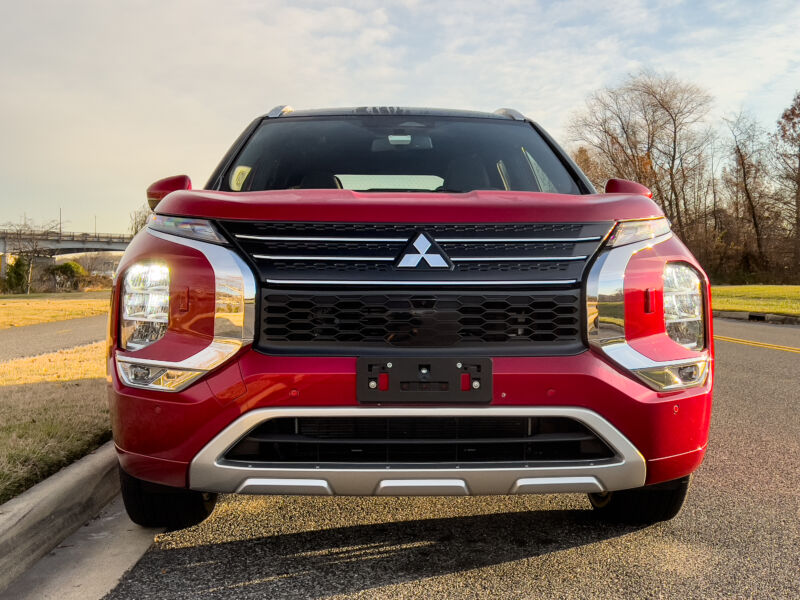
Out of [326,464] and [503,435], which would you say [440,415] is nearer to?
[503,435]

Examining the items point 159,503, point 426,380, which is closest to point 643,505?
point 426,380

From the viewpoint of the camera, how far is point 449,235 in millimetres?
2498

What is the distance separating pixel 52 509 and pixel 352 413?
1.44m

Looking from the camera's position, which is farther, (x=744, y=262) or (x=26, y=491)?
(x=744, y=262)

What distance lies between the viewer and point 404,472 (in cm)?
242

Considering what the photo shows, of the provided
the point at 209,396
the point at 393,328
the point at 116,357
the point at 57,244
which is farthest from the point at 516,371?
the point at 57,244

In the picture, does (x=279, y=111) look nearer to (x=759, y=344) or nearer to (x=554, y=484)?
(x=554, y=484)

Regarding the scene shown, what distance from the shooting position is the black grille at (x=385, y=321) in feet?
7.98

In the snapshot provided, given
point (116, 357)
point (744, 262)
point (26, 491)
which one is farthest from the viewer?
point (744, 262)

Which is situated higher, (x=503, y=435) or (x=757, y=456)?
(x=503, y=435)

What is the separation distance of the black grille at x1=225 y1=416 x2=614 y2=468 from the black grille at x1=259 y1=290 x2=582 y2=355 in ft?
0.79

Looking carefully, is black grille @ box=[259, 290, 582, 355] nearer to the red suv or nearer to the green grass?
the red suv

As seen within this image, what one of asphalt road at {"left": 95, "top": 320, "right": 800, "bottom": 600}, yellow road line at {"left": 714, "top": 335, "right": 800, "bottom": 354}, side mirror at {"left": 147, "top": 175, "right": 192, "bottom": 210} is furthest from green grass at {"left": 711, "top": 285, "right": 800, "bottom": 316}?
side mirror at {"left": 147, "top": 175, "right": 192, "bottom": 210}

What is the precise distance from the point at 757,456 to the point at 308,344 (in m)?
3.18
